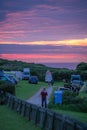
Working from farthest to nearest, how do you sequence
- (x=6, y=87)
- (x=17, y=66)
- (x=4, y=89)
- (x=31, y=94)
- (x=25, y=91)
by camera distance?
(x=17, y=66), (x=25, y=91), (x=31, y=94), (x=6, y=87), (x=4, y=89)

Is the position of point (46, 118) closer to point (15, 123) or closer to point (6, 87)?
point (15, 123)

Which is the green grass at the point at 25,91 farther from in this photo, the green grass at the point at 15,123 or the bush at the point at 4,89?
the green grass at the point at 15,123

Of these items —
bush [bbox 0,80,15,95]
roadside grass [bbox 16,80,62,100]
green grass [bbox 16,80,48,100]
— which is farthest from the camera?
roadside grass [bbox 16,80,62,100]

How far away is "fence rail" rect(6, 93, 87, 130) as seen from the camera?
16.9m

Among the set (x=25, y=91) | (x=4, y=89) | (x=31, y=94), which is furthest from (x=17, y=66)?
(x=4, y=89)

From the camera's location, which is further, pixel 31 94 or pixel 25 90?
pixel 25 90

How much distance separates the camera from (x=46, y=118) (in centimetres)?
2211

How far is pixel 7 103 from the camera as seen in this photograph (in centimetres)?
3703

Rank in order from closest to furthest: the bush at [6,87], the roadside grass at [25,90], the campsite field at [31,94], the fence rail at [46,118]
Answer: the fence rail at [46,118] < the campsite field at [31,94] < the bush at [6,87] < the roadside grass at [25,90]

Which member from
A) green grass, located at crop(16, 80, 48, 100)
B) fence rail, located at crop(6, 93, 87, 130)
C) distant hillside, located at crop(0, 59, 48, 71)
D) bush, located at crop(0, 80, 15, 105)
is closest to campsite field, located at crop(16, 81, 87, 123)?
green grass, located at crop(16, 80, 48, 100)

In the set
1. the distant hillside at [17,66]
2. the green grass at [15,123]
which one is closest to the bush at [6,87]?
the green grass at [15,123]

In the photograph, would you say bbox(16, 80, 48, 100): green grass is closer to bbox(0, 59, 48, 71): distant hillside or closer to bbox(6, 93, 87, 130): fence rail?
bbox(6, 93, 87, 130): fence rail

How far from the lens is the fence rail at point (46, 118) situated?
16941mm

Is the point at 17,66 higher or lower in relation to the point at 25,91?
lower
